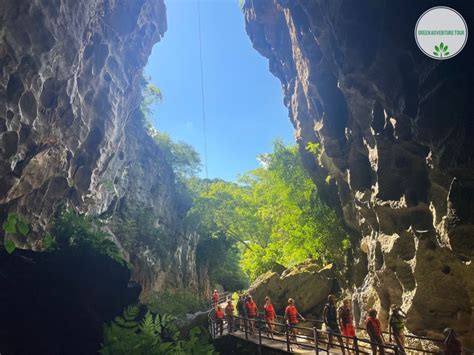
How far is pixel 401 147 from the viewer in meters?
12.9

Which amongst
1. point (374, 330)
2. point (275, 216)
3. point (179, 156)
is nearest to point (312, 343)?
point (374, 330)

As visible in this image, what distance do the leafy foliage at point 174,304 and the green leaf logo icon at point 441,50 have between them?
16.8 m

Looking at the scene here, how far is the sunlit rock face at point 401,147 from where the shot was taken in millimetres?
9438

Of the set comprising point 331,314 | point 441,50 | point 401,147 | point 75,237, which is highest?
point 441,50

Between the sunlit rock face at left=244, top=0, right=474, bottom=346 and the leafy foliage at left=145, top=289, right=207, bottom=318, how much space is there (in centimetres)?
1079

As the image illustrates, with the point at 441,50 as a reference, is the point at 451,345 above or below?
below

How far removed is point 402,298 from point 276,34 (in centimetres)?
2109

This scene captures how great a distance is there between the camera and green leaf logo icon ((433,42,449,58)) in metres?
9.03

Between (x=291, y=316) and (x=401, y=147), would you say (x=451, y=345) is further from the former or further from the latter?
(x=401, y=147)

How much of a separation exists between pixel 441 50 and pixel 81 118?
Result: 18272 millimetres

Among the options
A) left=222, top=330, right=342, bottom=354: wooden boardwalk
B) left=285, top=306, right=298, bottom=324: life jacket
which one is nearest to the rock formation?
left=222, top=330, right=342, bottom=354: wooden boardwalk

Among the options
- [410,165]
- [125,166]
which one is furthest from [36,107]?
[410,165]

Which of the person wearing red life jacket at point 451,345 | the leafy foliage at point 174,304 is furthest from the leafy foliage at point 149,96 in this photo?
the person wearing red life jacket at point 451,345

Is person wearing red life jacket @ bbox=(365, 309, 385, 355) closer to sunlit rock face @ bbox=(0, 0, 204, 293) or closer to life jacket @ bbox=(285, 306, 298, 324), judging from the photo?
life jacket @ bbox=(285, 306, 298, 324)
